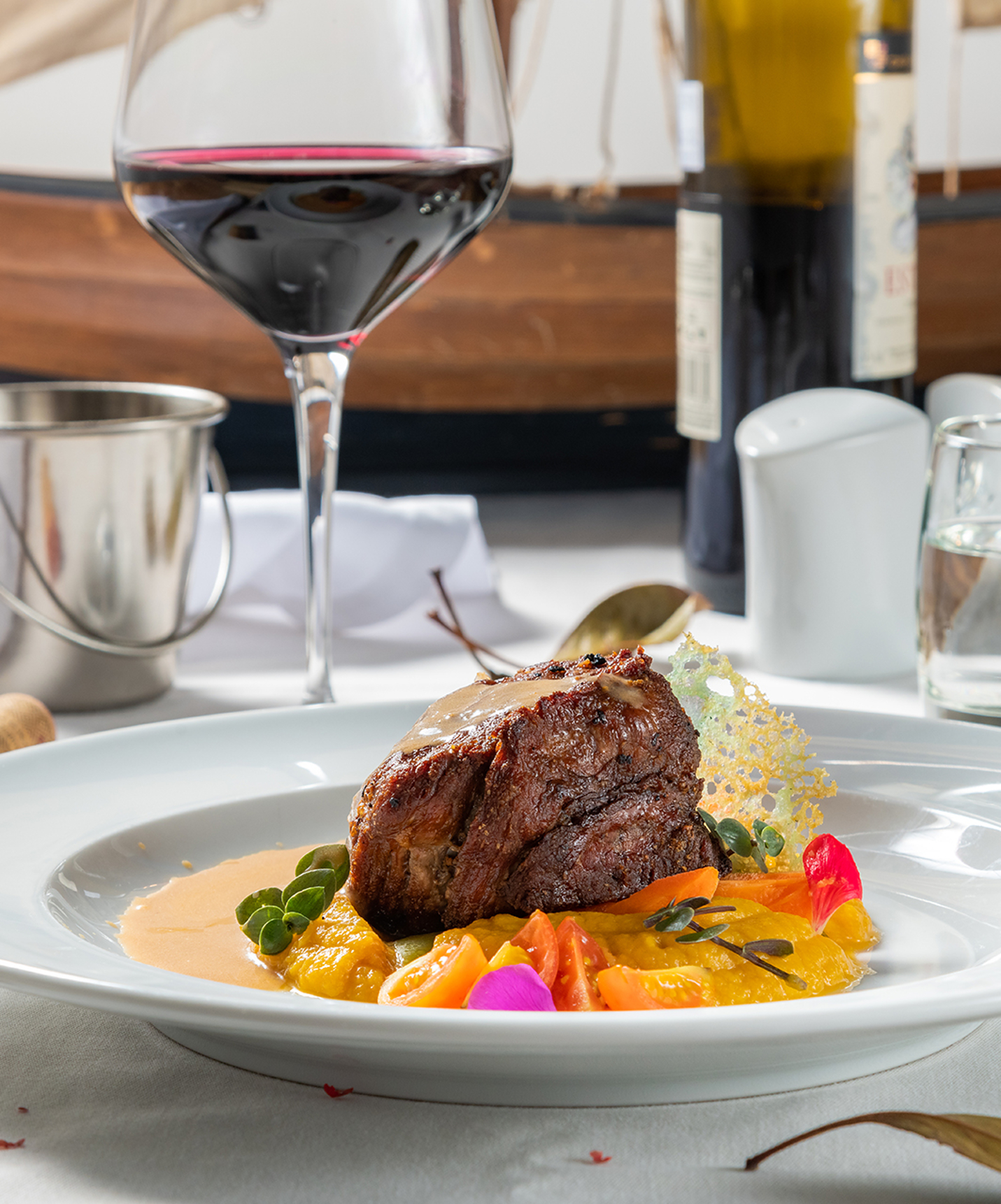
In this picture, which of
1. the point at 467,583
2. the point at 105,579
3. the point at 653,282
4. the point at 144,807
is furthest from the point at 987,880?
the point at 653,282

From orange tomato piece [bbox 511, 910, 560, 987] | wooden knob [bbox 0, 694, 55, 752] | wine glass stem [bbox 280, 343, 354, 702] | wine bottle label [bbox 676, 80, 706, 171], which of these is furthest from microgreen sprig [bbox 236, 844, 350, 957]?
wine bottle label [bbox 676, 80, 706, 171]

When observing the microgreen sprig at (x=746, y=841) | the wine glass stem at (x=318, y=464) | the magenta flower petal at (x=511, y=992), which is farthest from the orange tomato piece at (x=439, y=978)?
the wine glass stem at (x=318, y=464)

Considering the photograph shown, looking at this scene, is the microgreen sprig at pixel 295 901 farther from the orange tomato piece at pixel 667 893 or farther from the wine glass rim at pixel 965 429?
the wine glass rim at pixel 965 429

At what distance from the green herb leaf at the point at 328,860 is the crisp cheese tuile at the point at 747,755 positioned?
0.93ft

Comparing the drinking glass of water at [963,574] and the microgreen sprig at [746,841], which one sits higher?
the drinking glass of water at [963,574]

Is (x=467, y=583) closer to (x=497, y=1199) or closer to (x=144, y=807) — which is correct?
(x=144, y=807)

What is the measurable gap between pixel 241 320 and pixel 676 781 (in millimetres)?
1702

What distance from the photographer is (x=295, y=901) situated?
910 mm

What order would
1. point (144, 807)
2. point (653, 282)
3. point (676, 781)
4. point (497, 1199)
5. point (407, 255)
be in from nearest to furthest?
1. point (497, 1199)
2. point (676, 781)
3. point (144, 807)
4. point (407, 255)
5. point (653, 282)

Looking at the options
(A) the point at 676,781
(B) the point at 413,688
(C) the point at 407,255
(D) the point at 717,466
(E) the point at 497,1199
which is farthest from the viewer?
(D) the point at 717,466

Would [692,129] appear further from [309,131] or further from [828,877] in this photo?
[828,877]

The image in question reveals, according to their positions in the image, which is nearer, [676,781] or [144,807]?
[676,781]

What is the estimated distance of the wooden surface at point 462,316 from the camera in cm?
245

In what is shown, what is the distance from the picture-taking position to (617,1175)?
69 cm
